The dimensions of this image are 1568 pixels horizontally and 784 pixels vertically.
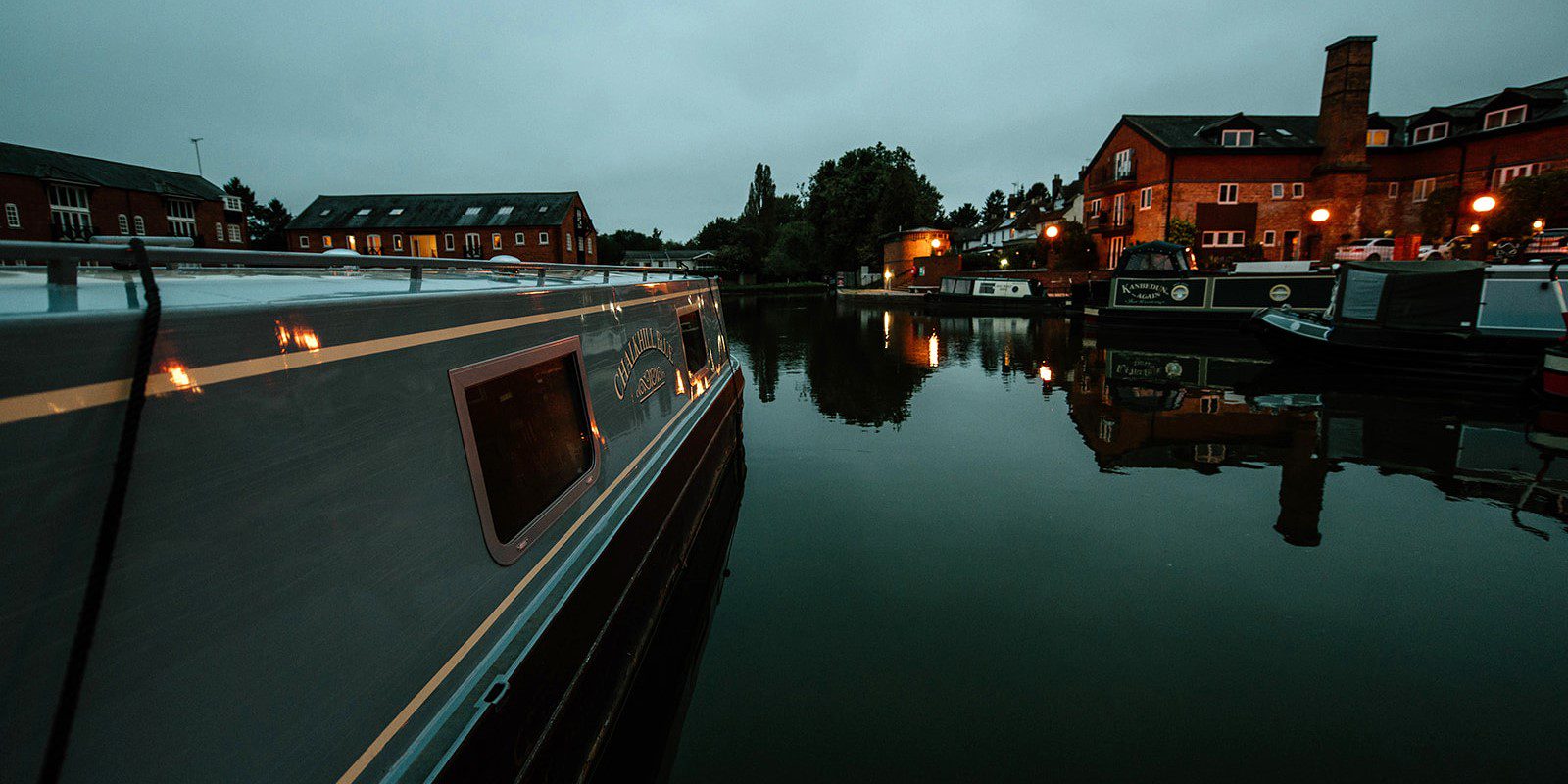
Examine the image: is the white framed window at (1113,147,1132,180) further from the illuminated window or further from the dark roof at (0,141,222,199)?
the dark roof at (0,141,222,199)

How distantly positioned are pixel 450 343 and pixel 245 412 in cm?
87

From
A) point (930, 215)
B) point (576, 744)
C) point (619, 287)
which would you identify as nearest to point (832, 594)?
point (576, 744)

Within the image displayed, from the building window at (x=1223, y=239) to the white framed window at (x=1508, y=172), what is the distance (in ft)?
32.6

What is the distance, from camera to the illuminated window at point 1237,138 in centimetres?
3142

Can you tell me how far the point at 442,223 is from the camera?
132 feet

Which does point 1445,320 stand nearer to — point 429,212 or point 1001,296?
point 1001,296

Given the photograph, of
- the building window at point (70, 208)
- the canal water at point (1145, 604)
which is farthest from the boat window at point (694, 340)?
the building window at point (70, 208)

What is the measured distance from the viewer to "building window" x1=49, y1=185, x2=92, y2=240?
28.4 metres

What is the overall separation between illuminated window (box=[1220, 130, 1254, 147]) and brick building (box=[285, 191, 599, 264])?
3559cm

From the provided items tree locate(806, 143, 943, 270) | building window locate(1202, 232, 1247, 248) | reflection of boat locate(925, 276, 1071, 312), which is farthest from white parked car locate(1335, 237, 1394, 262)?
tree locate(806, 143, 943, 270)

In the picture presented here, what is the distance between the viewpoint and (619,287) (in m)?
4.27

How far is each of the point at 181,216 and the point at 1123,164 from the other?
1913 inches

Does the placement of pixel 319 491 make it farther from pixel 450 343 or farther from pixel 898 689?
pixel 898 689

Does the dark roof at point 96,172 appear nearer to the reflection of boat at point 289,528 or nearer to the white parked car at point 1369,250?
the reflection of boat at point 289,528
